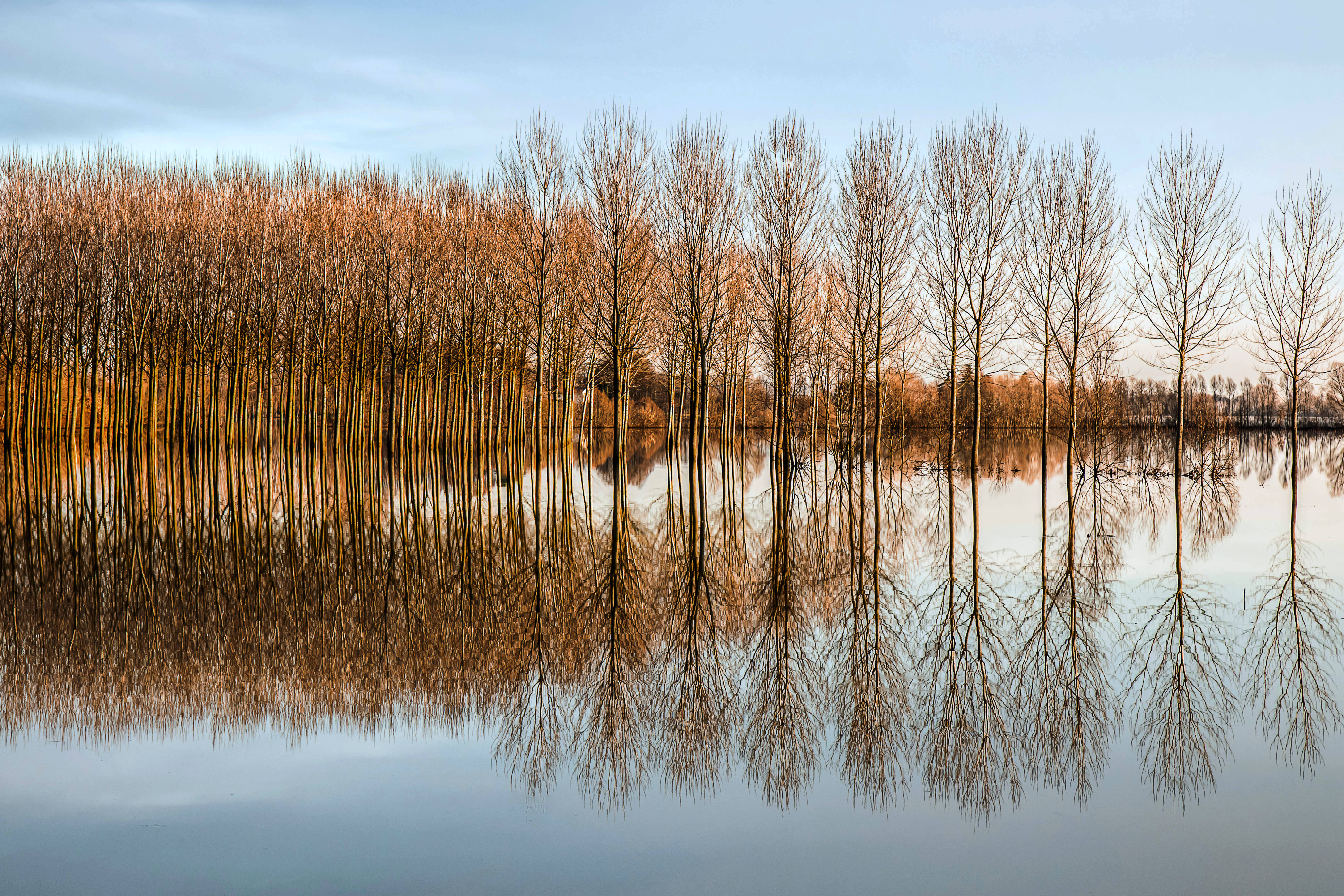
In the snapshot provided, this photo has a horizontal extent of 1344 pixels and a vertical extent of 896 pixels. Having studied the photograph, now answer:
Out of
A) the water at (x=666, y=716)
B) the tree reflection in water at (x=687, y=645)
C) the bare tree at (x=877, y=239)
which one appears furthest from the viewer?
the bare tree at (x=877, y=239)

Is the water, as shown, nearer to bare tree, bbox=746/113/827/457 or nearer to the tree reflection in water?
the tree reflection in water

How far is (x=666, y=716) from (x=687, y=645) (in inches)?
50.0

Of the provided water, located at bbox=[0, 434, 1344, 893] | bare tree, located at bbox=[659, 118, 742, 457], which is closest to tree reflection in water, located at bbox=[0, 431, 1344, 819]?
water, located at bbox=[0, 434, 1344, 893]

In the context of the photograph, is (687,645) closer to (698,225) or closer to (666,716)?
(666,716)

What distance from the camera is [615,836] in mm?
3332

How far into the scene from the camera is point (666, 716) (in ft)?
14.7

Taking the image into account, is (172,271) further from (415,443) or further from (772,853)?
(772,853)

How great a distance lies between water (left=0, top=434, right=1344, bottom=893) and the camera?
3182 millimetres

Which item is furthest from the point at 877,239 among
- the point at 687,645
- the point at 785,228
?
the point at 687,645

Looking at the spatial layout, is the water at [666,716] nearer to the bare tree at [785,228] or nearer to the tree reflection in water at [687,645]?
the tree reflection in water at [687,645]

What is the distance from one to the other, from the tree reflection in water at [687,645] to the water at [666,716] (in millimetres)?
31

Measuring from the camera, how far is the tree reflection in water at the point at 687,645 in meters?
4.11

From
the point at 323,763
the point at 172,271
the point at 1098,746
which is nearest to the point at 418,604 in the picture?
the point at 323,763

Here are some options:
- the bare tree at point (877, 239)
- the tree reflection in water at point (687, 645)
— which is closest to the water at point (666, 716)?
the tree reflection in water at point (687, 645)
